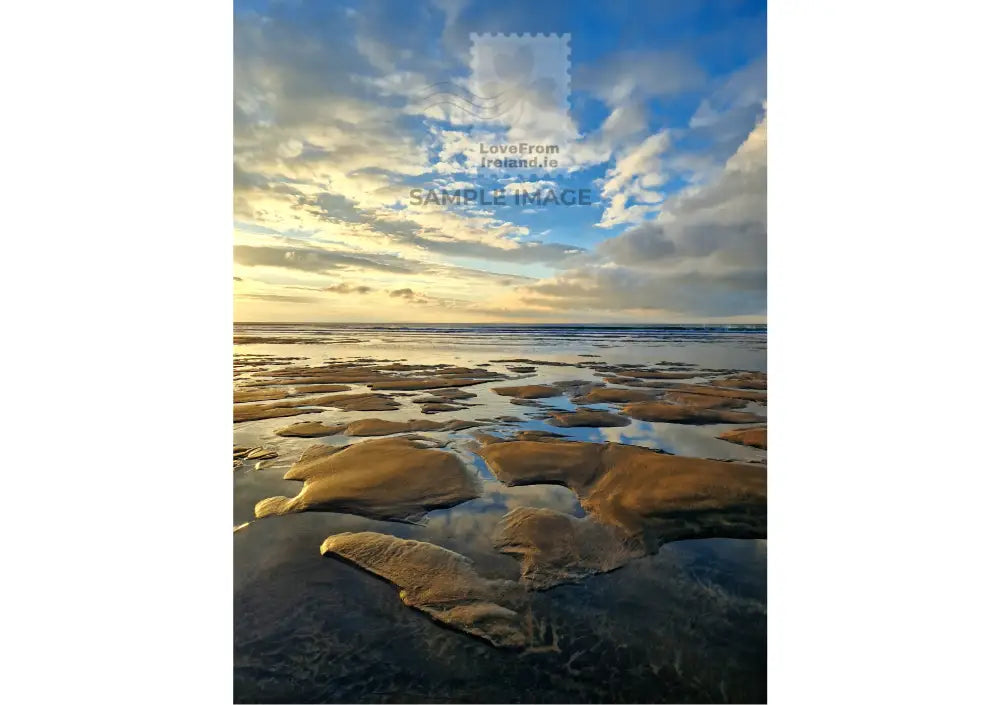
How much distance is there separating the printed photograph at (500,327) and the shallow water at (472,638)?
0.5 inches

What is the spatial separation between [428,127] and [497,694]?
2.47 metres

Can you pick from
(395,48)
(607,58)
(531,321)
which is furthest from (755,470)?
(395,48)

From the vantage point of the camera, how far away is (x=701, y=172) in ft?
6.94

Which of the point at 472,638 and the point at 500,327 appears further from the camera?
the point at 500,327

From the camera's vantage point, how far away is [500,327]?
237 cm

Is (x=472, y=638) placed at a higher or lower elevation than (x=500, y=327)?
lower

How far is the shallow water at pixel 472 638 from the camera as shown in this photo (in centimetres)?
167

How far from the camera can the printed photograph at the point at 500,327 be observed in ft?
5.78

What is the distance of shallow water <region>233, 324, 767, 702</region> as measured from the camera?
5.46 ft

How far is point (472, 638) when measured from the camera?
5.49 feet

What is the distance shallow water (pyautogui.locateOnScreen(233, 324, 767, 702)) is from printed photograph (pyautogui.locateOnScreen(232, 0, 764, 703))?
0.01 m

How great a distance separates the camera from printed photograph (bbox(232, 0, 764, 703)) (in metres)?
1.76

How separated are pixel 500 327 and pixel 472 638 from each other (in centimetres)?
143
